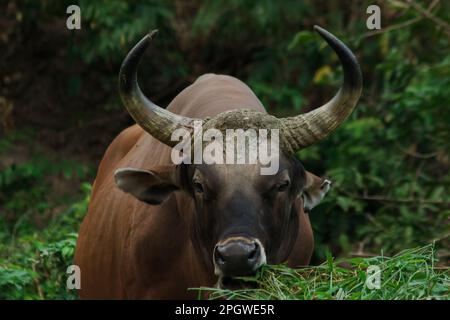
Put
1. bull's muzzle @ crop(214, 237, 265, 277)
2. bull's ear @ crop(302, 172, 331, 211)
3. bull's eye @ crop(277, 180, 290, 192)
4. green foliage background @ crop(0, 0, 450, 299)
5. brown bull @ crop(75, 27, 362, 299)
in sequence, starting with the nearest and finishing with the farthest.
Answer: bull's muzzle @ crop(214, 237, 265, 277) < brown bull @ crop(75, 27, 362, 299) < bull's eye @ crop(277, 180, 290, 192) < bull's ear @ crop(302, 172, 331, 211) < green foliage background @ crop(0, 0, 450, 299)

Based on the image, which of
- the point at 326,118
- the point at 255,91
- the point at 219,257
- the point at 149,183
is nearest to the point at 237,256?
the point at 219,257

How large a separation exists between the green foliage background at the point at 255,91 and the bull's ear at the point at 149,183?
5.66 ft

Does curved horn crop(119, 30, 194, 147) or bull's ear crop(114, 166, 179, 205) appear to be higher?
curved horn crop(119, 30, 194, 147)

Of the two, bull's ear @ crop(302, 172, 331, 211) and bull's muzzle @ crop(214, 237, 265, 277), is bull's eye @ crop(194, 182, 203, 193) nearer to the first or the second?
bull's muzzle @ crop(214, 237, 265, 277)

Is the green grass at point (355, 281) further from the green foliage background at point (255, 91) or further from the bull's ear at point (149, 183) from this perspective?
the green foliage background at point (255, 91)

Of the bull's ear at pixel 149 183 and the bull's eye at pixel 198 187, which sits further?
the bull's ear at pixel 149 183

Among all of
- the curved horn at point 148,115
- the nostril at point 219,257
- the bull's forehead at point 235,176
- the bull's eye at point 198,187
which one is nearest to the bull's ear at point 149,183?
the curved horn at point 148,115

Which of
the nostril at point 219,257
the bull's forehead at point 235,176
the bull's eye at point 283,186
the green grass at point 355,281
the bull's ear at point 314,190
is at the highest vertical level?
the bull's forehead at point 235,176

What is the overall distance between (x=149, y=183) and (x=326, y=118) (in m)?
1.13

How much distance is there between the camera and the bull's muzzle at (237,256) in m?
6.32

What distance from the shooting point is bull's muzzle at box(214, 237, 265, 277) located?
20.7 ft

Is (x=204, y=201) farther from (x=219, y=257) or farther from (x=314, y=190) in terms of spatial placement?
(x=314, y=190)

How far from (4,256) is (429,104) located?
4.05m

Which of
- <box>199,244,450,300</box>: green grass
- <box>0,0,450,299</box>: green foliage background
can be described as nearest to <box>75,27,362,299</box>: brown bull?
<box>199,244,450,300</box>: green grass
